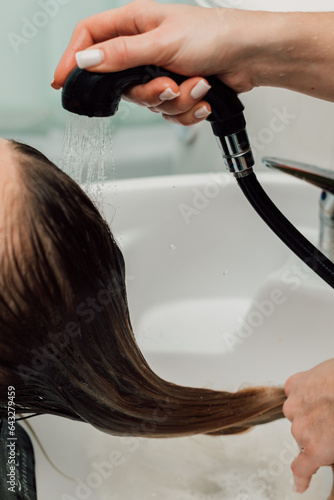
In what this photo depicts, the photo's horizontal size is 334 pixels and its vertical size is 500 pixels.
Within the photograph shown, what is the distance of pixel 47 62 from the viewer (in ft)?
4.87

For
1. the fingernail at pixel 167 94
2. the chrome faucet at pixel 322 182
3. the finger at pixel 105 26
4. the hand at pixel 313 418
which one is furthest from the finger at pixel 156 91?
the hand at pixel 313 418

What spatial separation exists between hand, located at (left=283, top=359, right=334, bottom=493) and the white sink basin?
7.9 inches

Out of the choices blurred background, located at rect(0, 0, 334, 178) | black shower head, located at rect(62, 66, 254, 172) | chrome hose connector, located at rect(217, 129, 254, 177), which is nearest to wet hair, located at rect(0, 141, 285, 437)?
black shower head, located at rect(62, 66, 254, 172)

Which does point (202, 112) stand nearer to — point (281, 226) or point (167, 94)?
point (167, 94)

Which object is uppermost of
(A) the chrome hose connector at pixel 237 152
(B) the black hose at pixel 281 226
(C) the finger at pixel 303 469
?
(A) the chrome hose connector at pixel 237 152

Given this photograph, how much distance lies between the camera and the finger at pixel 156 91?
65cm

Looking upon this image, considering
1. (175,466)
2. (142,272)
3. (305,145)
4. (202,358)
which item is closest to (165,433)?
(175,466)

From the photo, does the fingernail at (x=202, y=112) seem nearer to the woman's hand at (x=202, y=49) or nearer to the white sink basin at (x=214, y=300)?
the woman's hand at (x=202, y=49)

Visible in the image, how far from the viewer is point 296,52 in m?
0.74

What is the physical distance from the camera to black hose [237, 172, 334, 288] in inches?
29.9

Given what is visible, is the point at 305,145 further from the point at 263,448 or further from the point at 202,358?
the point at 263,448

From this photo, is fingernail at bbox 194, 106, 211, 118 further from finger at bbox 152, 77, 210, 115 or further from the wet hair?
the wet hair

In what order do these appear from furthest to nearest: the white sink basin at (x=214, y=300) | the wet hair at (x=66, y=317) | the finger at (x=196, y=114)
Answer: the white sink basin at (x=214, y=300), the finger at (x=196, y=114), the wet hair at (x=66, y=317)

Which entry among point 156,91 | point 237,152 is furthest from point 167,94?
point 237,152
